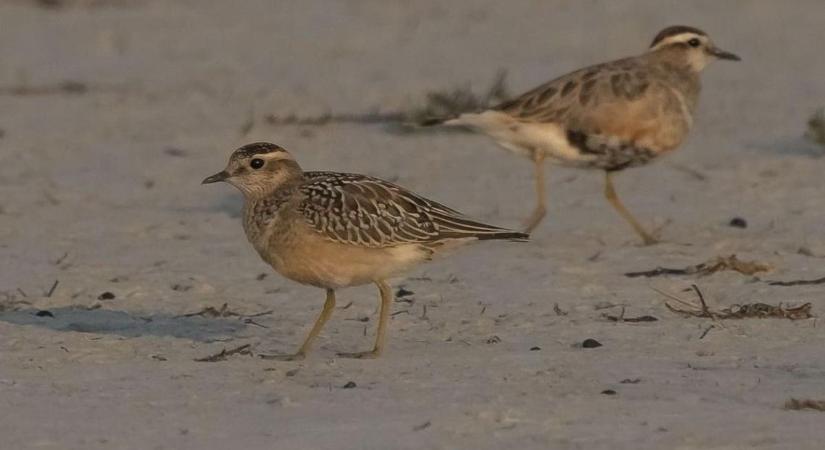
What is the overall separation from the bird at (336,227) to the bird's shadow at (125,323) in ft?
2.09

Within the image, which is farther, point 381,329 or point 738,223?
point 738,223

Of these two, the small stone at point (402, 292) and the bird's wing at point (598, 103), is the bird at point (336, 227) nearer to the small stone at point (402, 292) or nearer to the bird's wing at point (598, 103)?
the small stone at point (402, 292)

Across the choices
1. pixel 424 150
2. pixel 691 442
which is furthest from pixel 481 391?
pixel 424 150

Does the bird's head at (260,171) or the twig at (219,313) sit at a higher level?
the bird's head at (260,171)

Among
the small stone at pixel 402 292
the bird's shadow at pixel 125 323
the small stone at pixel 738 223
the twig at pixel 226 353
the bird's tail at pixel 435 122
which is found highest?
the bird's tail at pixel 435 122

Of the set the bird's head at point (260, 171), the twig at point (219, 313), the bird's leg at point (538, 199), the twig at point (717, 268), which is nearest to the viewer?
the bird's head at point (260, 171)

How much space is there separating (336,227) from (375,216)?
0.20 meters

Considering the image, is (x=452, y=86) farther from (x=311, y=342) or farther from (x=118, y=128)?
(x=311, y=342)

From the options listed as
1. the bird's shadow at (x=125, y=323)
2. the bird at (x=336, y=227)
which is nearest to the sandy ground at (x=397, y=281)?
the bird's shadow at (x=125, y=323)

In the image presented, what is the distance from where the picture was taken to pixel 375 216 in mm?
8195

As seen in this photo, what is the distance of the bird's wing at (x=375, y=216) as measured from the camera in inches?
319

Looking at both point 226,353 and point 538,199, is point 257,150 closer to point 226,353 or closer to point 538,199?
point 226,353

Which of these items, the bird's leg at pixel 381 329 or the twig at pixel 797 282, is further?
the twig at pixel 797 282

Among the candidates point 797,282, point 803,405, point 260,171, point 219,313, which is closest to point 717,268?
point 797,282
